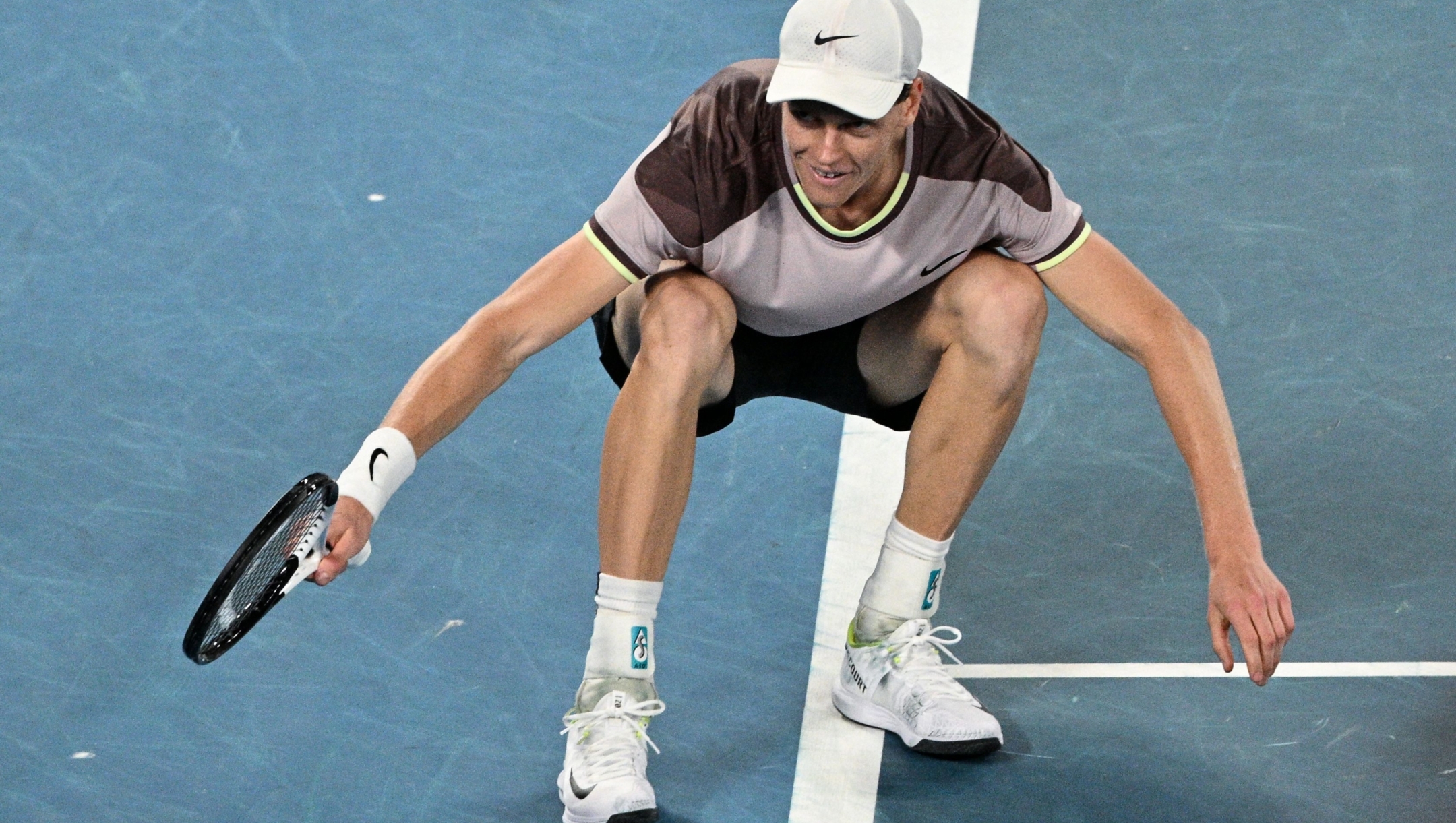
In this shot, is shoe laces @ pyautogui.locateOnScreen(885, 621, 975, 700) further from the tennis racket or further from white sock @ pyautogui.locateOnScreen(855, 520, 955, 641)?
the tennis racket

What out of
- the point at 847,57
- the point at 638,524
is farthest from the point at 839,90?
the point at 638,524

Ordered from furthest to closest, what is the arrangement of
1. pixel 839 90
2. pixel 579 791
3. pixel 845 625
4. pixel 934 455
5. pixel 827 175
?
pixel 845 625, pixel 934 455, pixel 579 791, pixel 827 175, pixel 839 90

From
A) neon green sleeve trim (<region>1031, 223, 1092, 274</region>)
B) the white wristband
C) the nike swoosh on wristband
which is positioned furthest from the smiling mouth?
the nike swoosh on wristband

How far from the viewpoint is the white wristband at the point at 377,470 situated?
8.52ft

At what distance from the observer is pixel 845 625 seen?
3354 mm

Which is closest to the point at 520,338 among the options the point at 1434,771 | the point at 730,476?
the point at 730,476

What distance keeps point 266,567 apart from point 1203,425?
1445 mm

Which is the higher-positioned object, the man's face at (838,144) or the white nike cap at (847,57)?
the white nike cap at (847,57)

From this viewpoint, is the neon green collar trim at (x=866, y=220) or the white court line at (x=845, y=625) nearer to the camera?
the neon green collar trim at (x=866, y=220)

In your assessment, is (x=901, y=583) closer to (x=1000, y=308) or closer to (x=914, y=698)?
(x=914, y=698)

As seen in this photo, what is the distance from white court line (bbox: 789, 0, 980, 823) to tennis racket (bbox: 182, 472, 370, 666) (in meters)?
0.96

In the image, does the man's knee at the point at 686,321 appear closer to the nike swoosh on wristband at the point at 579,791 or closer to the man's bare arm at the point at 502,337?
the man's bare arm at the point at 502,337

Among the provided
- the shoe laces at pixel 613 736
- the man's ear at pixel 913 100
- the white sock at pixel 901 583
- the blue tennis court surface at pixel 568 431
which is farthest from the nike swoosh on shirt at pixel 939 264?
the shoe laces at pixel 613 736

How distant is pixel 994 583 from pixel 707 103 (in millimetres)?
1144
